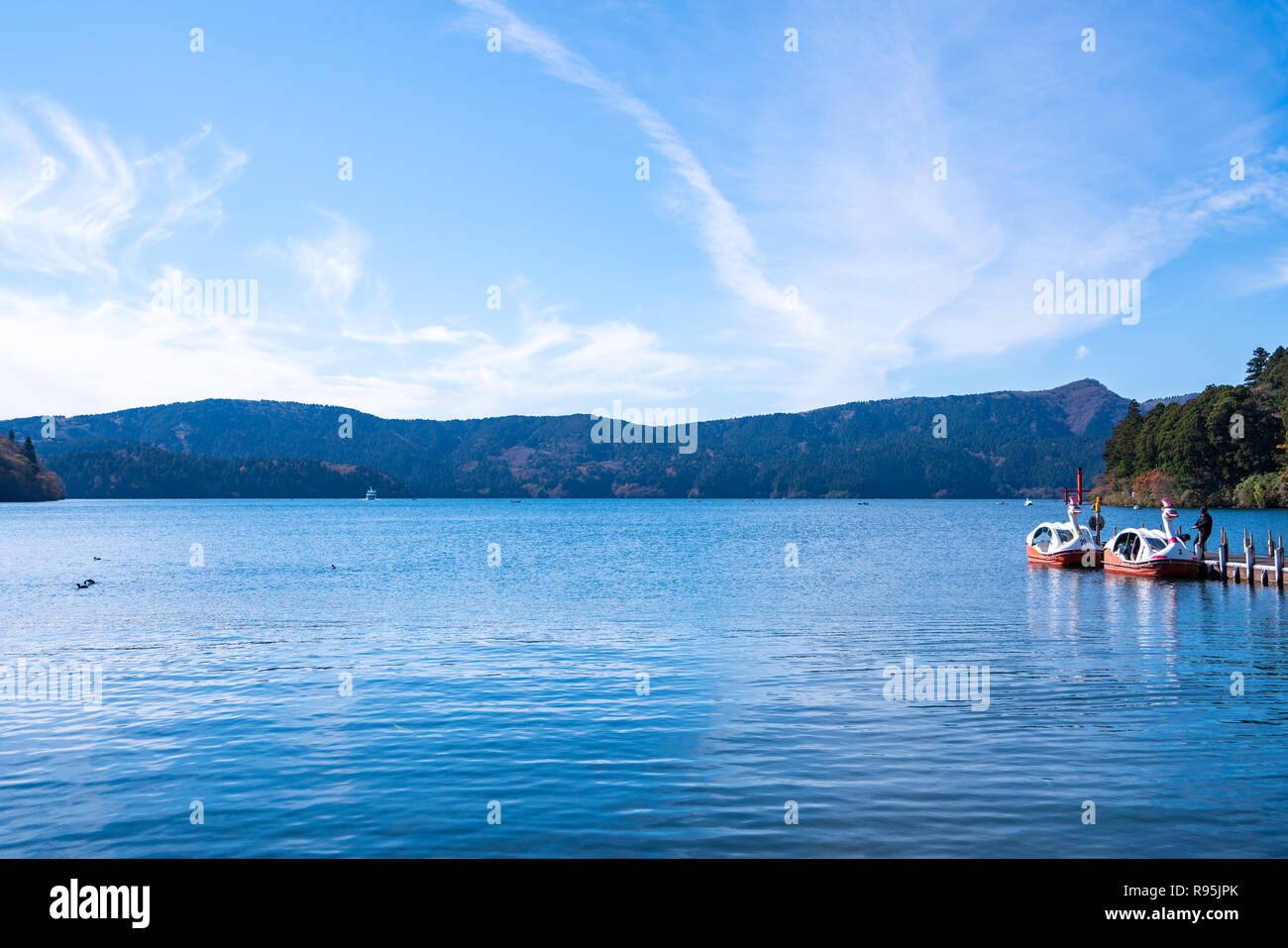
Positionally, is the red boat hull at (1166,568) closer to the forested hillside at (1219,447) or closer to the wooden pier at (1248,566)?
the wooden pier at (1248,566)

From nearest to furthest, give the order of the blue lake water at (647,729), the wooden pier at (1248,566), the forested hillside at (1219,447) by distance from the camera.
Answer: the blue lake water at (647,729) → the wooden pier at (1248,566) → the forested hillside at (1219,447)

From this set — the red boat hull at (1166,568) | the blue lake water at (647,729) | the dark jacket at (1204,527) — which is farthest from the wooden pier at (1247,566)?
the blue lake water at (647,729)

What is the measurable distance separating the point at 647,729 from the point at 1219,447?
167 meters

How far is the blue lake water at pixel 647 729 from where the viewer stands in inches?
496

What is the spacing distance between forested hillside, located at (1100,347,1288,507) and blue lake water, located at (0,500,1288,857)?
414 ft

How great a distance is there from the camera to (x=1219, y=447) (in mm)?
154250

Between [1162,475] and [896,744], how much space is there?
169151 millimetres

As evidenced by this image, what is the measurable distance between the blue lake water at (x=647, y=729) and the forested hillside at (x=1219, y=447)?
126m

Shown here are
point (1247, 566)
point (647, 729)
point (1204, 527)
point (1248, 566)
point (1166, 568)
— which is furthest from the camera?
point (1204, 527)

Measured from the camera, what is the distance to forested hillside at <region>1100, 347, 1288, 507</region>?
14938 centimetres

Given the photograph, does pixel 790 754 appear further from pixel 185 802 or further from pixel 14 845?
pixel 14 845

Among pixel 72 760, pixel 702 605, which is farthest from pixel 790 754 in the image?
pixel 702 605

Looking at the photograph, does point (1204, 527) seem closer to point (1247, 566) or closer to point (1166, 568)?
point (1166, 568)

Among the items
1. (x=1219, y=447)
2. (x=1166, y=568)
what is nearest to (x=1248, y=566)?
(x=1166, y=568)
